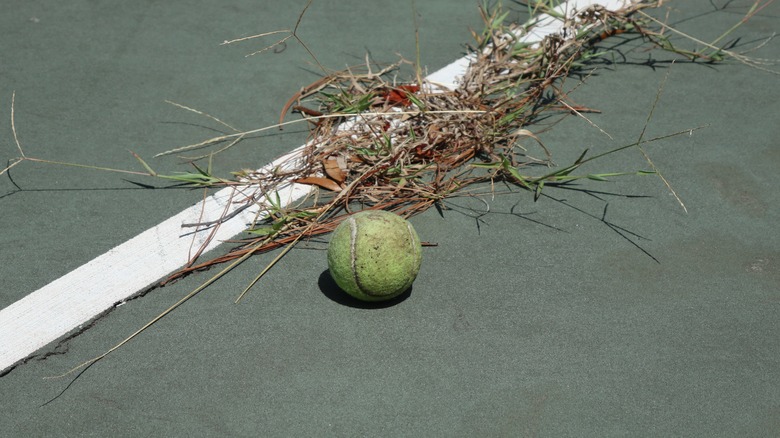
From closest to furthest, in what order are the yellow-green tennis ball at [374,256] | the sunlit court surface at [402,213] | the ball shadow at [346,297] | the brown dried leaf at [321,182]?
the sunlit court surface at [402,213] < the yellow-green tennis ball at [374,256] < the ball shadow at [346,297] < the brown dried leaf at [321,182]

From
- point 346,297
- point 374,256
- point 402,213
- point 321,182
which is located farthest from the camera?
point 321,182

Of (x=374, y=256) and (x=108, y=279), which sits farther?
(x=108, y=279)

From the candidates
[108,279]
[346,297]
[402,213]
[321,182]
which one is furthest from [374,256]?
[108,279]

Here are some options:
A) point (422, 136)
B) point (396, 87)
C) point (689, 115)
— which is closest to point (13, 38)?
point (396, 87)

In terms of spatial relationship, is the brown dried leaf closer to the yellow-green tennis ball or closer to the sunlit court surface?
the sunlit court surface

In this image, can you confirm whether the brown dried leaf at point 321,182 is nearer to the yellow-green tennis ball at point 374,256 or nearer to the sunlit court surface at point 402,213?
the sunlit court surface at point 402,213

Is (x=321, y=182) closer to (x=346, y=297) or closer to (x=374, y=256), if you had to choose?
(x=346, y=297)

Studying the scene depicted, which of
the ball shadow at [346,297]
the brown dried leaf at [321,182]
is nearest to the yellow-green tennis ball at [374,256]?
the ball shadow at [346,297]

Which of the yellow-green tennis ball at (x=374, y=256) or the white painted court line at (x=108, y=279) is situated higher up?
the yellow-green tennis ball at (x=374, y=256)
